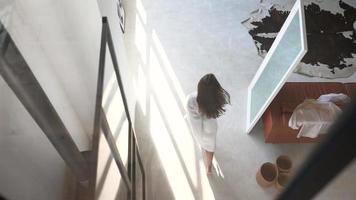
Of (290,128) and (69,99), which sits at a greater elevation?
(69,99)

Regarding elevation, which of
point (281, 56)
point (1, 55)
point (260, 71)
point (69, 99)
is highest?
point (1, 55)

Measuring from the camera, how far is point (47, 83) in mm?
1696

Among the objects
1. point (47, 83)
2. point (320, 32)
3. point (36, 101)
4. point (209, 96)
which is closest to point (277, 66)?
point (209, 96)

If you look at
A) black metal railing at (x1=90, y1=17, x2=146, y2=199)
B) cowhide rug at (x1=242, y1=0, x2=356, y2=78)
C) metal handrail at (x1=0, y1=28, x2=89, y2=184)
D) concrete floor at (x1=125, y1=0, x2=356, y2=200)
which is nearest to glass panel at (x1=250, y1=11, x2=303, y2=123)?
concrete floor at (x1=125, y1=0, x2=356, y2=200)

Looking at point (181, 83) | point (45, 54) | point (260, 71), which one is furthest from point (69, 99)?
point (260, 71)

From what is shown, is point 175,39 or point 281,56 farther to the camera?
point 175,39

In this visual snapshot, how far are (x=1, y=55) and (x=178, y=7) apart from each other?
3.10m

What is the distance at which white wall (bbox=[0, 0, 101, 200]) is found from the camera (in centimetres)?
136

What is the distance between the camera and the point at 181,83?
3443 millimetres

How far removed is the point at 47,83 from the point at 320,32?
3186 mm

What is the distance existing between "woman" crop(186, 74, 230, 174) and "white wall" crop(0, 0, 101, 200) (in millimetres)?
708

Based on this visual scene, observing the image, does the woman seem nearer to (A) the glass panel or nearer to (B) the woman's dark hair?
(B) the woman's dark hair

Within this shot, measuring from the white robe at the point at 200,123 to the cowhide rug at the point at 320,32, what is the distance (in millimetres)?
1529

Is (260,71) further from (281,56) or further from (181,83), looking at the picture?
(181,83)
